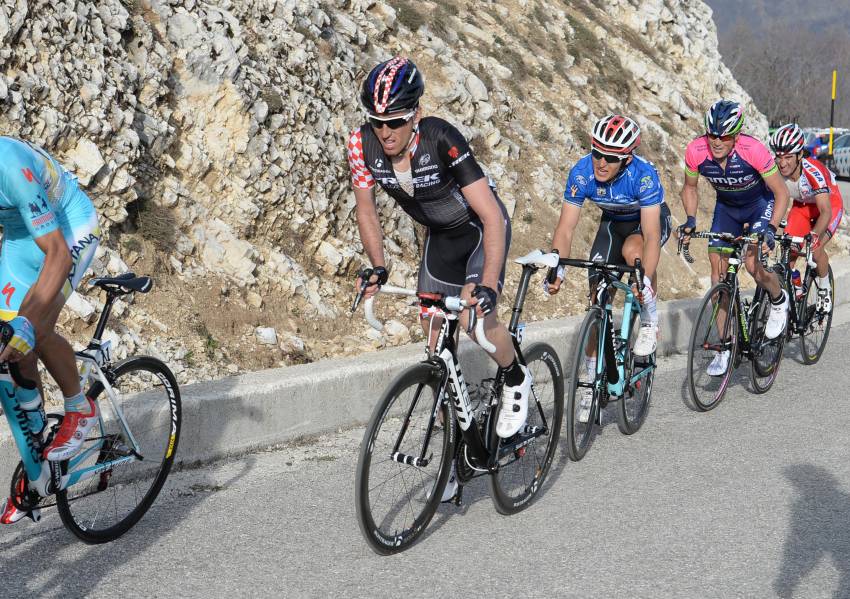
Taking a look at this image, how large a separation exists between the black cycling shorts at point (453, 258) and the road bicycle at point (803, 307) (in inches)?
161

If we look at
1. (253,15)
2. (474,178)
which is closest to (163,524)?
(474,178)

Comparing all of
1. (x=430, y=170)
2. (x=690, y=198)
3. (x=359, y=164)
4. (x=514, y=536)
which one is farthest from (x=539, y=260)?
(x=690, y=198)

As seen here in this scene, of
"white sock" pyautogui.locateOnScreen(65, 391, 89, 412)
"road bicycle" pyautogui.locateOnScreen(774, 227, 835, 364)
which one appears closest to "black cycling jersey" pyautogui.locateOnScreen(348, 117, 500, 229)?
"white sock" pyautogui.locateOnScreen(65, 391, 89, 412)

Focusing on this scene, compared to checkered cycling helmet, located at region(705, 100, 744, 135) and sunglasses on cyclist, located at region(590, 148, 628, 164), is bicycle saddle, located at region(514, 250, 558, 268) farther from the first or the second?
checkered cycling helmet, located at region(705, 100, 744, 135)

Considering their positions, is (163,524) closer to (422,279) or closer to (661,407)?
(422,279)

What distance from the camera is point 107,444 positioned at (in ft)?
15.4

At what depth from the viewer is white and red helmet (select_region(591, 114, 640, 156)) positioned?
6309mm

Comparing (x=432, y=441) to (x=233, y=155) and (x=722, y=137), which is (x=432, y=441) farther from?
(x=233, y=155)

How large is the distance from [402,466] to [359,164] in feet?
5.16

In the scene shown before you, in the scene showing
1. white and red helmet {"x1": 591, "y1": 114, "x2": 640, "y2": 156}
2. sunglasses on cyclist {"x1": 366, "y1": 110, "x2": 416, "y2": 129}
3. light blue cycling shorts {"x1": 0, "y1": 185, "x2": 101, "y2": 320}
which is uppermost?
sunglasses on cyclist {"x1": 366, "y1": 110, "x2": 416, "y2": 129}

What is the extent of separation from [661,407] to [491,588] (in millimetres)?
3597

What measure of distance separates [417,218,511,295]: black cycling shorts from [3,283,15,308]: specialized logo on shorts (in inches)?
86.1

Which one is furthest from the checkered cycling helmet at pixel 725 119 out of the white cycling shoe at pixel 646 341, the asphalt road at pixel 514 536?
the asphalt road at pixel 514 536

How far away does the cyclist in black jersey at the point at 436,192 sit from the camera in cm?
453
